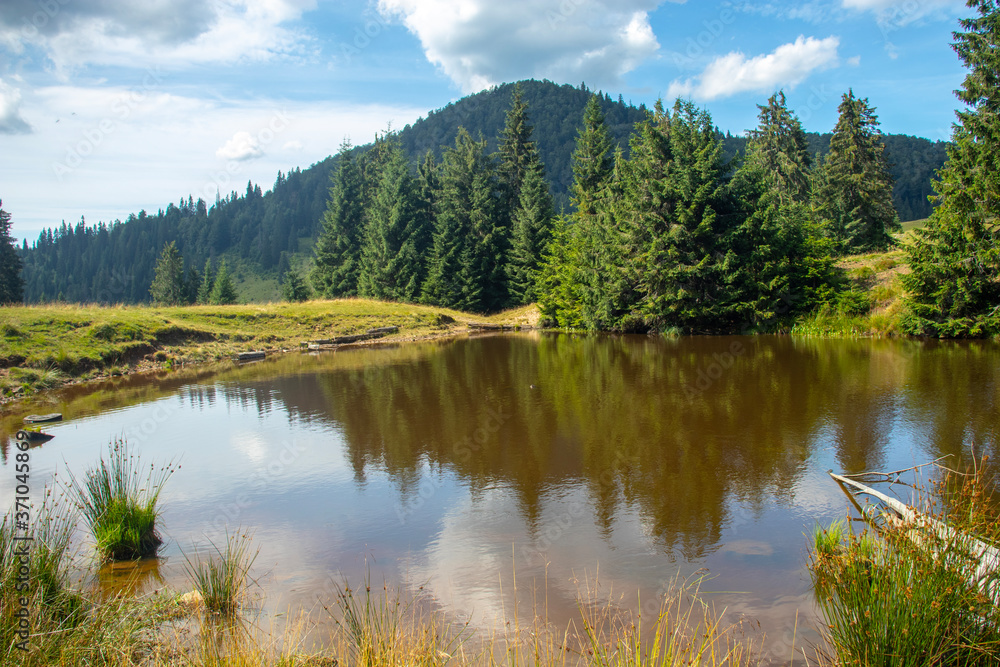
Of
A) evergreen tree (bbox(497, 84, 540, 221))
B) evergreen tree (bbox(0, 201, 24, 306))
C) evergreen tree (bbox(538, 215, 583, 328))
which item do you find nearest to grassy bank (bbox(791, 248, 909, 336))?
evergreen tree (bbox(538, 215, 583, 328))

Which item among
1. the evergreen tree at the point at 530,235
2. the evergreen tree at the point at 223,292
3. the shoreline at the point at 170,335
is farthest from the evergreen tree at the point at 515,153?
the evergreen tree at the point at 223,292

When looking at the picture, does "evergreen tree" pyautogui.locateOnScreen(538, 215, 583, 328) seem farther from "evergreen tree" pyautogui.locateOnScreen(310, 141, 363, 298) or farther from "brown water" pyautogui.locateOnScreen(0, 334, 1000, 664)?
"evergreen tree" pyautogui.locateOnScreen(310, 141, 363, 298)

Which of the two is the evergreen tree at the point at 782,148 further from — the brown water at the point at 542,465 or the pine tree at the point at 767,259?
the brown water at the point at 542,465

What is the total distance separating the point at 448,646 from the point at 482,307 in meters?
51.8

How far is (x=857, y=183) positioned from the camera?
40.4m

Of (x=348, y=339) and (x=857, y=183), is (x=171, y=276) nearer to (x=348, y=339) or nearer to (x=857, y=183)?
(x=348, y=339)

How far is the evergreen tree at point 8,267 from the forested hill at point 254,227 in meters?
50.8

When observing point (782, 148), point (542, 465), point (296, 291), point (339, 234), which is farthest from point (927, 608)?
point (296, 291)

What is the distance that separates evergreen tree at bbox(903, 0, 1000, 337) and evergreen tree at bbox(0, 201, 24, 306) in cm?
6875

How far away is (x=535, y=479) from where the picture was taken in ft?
29.4

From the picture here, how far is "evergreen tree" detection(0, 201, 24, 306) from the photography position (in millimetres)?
53719

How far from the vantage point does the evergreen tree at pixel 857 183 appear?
4053 cm

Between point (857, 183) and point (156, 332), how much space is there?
1746 inches

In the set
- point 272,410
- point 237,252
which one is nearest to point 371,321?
point 272,410
